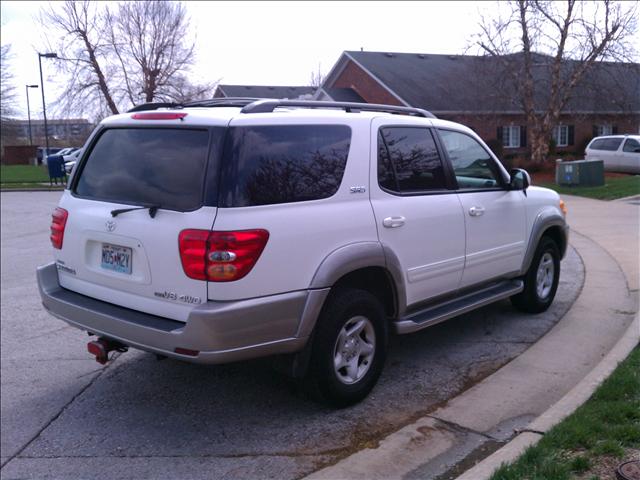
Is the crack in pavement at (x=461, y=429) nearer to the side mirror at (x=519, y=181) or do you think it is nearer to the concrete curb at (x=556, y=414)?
the concrete curb at (x=556, y=414)

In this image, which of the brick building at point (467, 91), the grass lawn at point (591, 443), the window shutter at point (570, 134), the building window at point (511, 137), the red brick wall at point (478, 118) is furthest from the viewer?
the window shutter at point (570, 134)

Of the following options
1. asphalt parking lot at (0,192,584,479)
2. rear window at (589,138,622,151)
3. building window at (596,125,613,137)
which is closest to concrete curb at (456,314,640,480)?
asphalt parking lot at (0,192,584,479)

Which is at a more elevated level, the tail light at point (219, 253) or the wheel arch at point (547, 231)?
the tail light at point (219, 253)

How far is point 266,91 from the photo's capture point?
2228 inches

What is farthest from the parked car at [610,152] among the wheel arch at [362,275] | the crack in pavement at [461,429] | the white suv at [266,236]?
the crack in pavement at [461,429]

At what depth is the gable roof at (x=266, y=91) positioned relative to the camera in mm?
53469

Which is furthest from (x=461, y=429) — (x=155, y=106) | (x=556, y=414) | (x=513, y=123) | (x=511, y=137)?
(x=511, y=137)

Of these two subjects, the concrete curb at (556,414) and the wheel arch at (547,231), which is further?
the wheel arch at (547,231)

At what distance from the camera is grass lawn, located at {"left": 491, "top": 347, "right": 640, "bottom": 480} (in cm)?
329

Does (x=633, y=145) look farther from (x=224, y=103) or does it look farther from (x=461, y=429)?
(x=224, y=103)

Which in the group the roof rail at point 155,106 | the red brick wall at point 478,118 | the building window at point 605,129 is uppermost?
the red brick wall at point 478,118

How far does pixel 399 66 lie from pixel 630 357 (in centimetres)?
3482

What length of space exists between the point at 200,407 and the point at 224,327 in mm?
1198

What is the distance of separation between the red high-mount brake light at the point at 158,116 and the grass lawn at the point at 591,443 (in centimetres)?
274
